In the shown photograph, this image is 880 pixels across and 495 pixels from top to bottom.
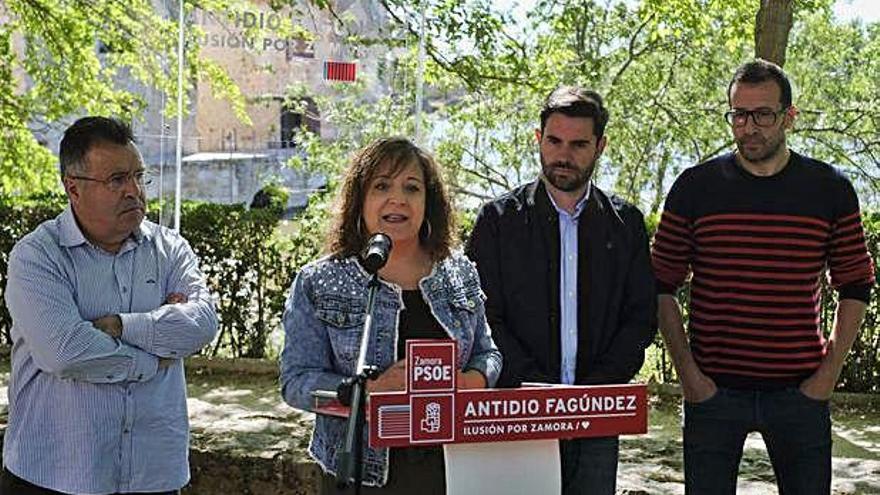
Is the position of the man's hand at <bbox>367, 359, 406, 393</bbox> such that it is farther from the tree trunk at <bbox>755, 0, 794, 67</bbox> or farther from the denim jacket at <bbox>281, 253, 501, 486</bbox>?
the tree trunk at <bbox>755, 0, 794, 67</bbox>

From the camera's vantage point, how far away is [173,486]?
3.12m

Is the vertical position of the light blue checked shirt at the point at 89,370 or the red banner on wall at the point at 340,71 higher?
the red banner on wall at the point at 340,71

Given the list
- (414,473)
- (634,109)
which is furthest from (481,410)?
(634,109)

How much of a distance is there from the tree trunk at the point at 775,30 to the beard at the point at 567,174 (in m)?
4.60

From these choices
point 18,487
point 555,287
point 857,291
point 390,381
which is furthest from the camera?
point 857,291

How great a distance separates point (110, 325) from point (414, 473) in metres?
0.91

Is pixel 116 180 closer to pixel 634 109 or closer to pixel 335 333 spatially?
pixel 335 333

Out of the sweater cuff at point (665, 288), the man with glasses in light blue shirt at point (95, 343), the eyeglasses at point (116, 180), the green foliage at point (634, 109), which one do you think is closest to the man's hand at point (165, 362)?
the man with glasses in light blue shirt at point (95, 343)

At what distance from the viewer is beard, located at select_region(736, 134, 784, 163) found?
3367 millimetres

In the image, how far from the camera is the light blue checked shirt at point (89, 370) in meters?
2.96

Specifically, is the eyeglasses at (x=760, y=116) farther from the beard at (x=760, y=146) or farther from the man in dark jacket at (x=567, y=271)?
the man in dark jacket at (x=567, y=271)

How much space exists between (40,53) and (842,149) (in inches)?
294

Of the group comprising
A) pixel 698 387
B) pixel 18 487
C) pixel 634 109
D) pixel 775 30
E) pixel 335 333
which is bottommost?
pixel 18 487

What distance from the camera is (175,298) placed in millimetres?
3242
